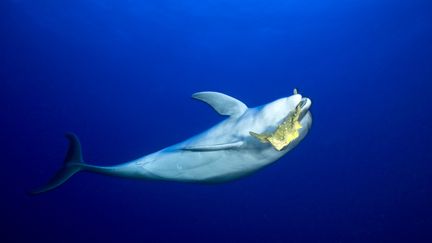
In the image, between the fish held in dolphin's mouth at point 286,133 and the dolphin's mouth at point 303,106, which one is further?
the dolphin's mouth at point 303,106

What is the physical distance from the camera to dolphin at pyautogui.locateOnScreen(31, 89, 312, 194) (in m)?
3.97

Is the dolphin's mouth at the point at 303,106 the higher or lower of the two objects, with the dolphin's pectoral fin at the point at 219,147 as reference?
higher

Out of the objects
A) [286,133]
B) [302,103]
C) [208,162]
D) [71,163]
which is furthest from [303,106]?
[71,163]

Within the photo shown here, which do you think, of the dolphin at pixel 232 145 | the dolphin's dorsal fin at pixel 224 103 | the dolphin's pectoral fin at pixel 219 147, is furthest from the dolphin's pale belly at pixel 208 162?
the dolphin's dorsal fin at pixel 224 103

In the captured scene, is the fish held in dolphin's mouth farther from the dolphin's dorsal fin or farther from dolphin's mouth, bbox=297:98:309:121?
the dolphin's dorsal fin

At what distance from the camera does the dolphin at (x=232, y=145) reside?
13.0 ft

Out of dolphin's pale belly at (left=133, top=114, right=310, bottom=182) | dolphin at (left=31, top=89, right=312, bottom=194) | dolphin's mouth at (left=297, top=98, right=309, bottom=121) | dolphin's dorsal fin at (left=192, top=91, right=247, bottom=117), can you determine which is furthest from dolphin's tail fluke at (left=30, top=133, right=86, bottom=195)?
dolphin's mouth at (left=297, top=98, right=309, bottom=121)

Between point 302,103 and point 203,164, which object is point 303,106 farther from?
point 203,164

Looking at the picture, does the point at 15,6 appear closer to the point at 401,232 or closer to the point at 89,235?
the point at 89,235

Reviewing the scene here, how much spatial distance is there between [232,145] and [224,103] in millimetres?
757

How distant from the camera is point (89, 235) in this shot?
26.7 m

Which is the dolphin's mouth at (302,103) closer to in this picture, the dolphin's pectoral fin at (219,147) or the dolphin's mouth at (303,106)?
the dolphin's mouth at (303,106)

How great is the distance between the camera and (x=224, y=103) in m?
4.87

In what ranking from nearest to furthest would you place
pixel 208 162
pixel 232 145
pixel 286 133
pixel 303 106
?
pixel 286 133
pixel 303 106
pixel 232 145
pixel 208 162
